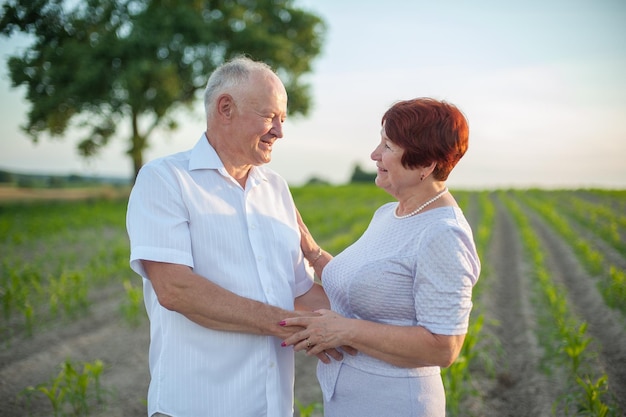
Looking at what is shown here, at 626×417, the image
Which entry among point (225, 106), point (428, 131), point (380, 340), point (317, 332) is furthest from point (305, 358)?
point (428, 131)

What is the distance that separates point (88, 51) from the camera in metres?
21.1

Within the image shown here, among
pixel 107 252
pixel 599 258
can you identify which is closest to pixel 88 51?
pixel 107 252

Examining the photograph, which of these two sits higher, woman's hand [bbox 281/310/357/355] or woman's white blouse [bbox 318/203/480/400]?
woman's white blouse [bbox 318/203/480/400]

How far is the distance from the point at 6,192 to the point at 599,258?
24.1 metres

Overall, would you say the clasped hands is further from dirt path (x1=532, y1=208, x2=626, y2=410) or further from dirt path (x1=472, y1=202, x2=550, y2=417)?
dirt path (x1=532, y1=208, x2=626, y2=410)

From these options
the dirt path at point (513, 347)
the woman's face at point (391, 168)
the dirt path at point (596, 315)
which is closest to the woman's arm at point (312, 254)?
the woman's face at point (391, 168)

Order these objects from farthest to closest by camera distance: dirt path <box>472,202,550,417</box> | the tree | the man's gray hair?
the tree
dirt path <box>472,202,550,417</box>
the man's gray hair

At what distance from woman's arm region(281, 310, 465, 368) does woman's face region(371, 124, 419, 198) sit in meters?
0.57

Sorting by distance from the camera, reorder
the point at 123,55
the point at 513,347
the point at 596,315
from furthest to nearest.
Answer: the point at 123,55
the point at 596,315
the point at 513,347

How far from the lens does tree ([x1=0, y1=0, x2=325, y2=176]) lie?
20969 millimetres

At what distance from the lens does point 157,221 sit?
1.97 meters

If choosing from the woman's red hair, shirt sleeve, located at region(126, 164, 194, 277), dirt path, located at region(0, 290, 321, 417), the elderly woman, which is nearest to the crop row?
dirt path, located at region(0, 290, 321, 417)

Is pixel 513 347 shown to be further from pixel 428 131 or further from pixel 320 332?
pixel 428 131

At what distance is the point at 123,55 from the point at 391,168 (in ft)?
72.4
